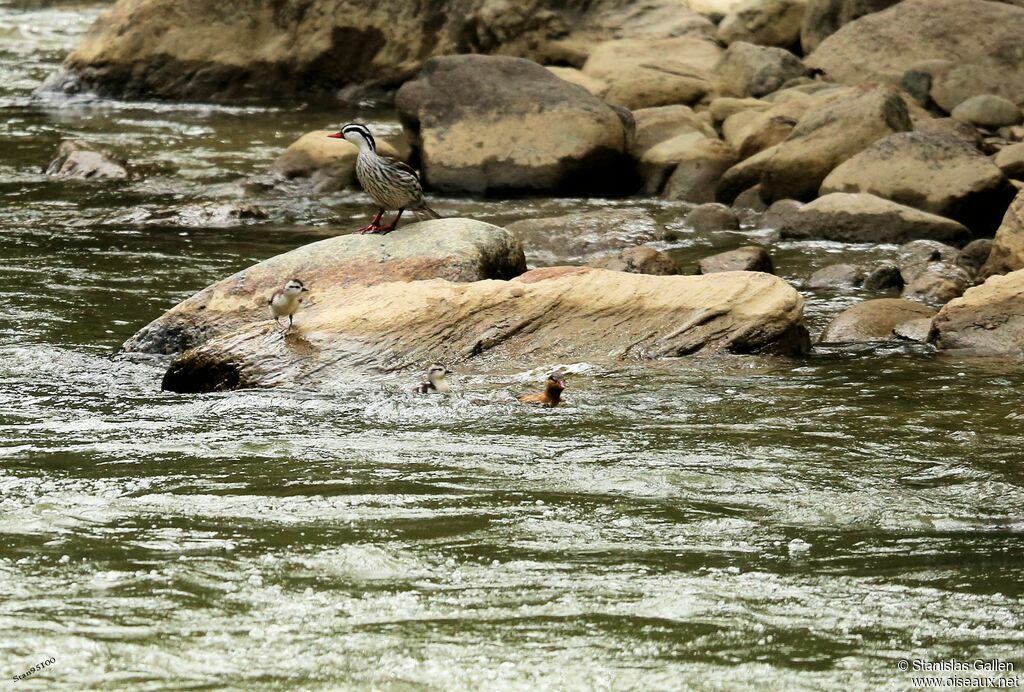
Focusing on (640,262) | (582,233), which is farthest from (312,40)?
(640,262)

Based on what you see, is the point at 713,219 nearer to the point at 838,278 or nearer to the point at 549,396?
the point at 838,278

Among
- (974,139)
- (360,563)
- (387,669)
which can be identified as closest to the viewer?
(387,669)

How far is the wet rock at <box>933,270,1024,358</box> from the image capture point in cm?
899

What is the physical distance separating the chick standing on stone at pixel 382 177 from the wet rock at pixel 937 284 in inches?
155

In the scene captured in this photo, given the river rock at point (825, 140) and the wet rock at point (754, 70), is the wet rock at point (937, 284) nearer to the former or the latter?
the river rock at point (825, 140)

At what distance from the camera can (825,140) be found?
1436 centimetres

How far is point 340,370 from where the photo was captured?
8.36m

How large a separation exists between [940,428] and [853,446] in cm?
62

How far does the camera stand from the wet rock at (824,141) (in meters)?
14.2

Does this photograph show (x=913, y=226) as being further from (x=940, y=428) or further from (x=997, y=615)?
(x=997, y=615)

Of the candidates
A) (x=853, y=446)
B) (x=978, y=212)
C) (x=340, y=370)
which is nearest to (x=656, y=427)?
(x=853, y=446)

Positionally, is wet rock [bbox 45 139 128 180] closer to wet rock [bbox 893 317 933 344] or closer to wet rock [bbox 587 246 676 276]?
wet rock [bbox 587 246 676 276]

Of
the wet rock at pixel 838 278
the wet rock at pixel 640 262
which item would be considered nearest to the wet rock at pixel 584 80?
the wet rock at pixel 640 262

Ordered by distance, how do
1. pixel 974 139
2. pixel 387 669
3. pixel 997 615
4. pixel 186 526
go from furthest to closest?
pixel 974 139
pixel 186 526
pixel 997 615
pixel 387 669
